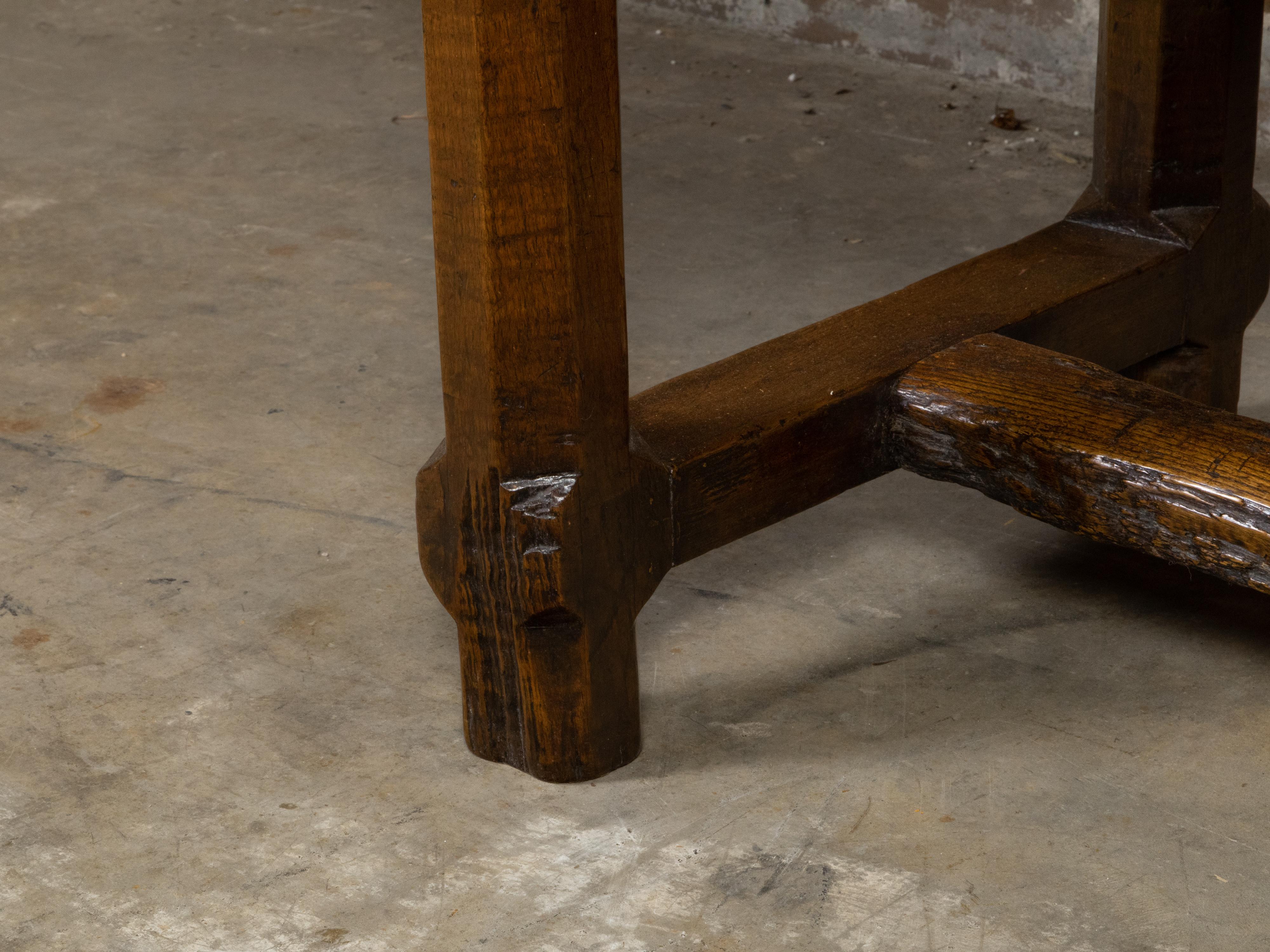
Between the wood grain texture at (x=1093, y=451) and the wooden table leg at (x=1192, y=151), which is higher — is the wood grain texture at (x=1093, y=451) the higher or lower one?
the lower one

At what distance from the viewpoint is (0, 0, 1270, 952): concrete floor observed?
1.93 meters

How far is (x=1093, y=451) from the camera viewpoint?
2.10 m

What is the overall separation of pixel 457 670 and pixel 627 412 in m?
0.58

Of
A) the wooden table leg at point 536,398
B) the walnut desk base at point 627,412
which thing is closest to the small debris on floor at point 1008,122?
the walnut desk base at point 627,412

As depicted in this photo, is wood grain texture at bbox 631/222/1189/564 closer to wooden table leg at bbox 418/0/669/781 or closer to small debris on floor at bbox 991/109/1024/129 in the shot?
wooden table leg at bbox 418/0/669/781

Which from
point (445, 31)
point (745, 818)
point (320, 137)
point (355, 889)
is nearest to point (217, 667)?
point (355, 889)

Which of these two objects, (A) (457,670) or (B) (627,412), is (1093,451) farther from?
(A) (457,670)

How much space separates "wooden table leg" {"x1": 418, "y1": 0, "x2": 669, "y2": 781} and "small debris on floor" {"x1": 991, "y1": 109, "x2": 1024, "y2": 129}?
9.44 feet

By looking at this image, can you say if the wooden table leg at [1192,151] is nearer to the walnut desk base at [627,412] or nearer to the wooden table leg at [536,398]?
the walnut desk base at [627,412]

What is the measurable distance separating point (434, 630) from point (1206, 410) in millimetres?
1099

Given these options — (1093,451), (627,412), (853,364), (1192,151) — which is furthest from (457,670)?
(1192,151)

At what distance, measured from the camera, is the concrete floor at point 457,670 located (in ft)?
6.34

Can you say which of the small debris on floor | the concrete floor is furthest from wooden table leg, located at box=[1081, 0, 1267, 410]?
the small debris on floor

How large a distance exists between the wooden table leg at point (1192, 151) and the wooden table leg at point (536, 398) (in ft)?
3.64
